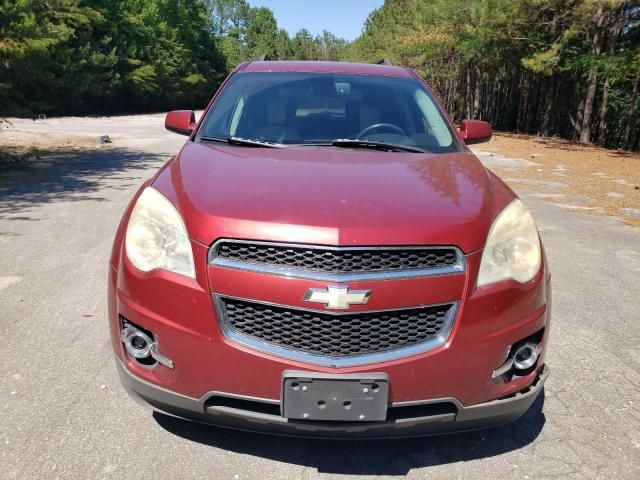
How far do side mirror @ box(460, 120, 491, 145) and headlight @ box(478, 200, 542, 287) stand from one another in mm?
1722

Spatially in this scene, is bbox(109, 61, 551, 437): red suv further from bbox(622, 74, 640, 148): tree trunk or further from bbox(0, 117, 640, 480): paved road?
bbox(622, 74, 640, 148): tree trunk

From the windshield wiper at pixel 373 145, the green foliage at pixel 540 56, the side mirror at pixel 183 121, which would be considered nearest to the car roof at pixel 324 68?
the side mirror at pixel 183 121

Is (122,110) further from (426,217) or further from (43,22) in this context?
(426,217)

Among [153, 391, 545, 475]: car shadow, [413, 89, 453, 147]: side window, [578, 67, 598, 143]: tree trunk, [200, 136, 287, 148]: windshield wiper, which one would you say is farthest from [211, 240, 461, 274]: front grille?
[578, 67, 598, 143]: tree trunk

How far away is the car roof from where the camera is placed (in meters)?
3.97

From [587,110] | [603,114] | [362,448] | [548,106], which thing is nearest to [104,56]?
[548,106]

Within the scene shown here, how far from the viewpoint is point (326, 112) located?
3.55 metres

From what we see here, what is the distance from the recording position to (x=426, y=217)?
2.22 m

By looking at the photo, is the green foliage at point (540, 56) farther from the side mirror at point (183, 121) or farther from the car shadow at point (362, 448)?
the car shadow at point (362, 448)

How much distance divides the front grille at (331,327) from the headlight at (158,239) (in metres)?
0.25

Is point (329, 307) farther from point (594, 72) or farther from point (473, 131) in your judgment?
point (594, 72)

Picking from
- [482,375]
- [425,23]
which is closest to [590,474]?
[482,375]

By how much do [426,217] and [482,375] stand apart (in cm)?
67

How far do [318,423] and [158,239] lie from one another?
98 cm
